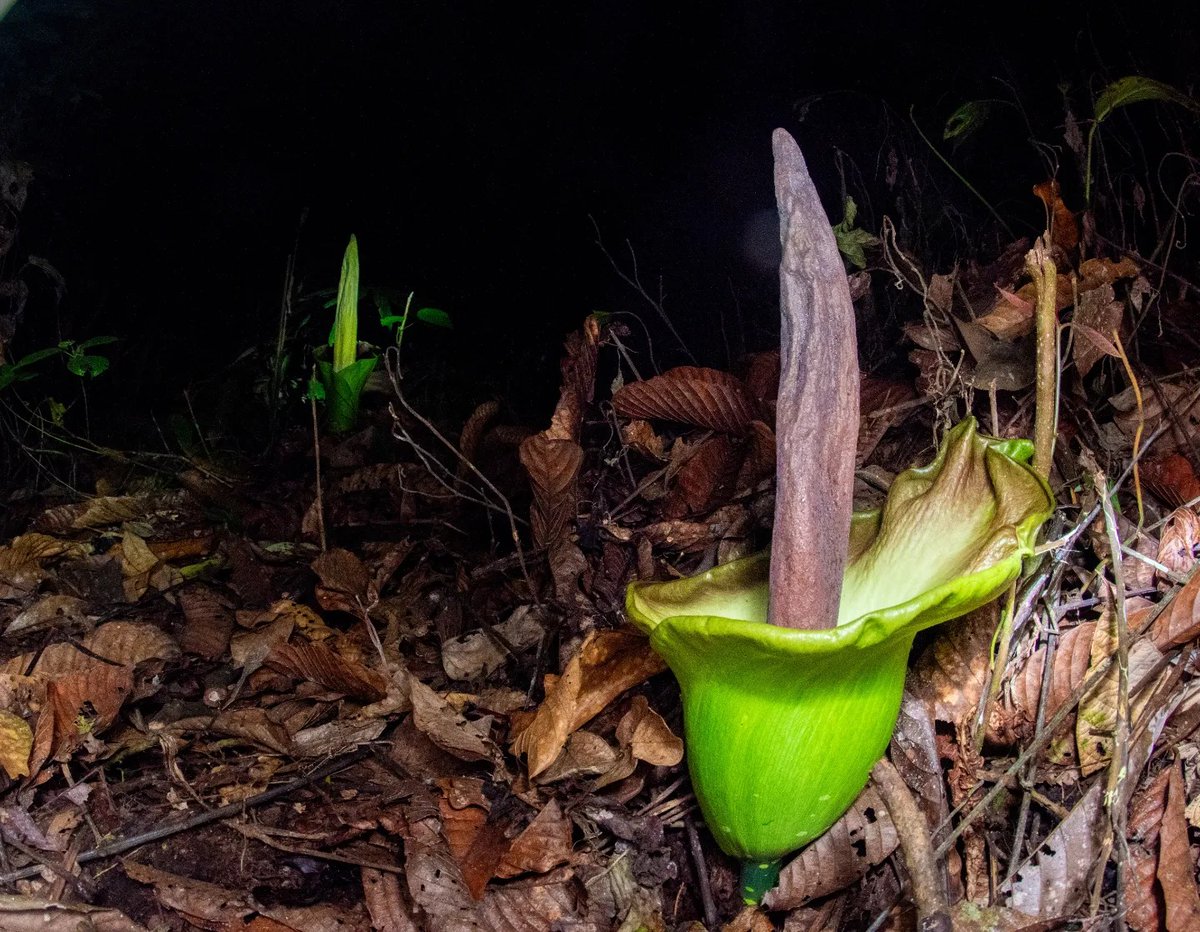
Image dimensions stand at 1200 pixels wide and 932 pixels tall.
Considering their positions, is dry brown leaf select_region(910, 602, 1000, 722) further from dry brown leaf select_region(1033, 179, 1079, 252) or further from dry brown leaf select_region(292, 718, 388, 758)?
dry brown leaf select_region(292, 718, 388, 758)

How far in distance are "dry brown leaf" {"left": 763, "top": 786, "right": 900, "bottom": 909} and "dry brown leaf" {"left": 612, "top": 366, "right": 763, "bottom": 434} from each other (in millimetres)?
690

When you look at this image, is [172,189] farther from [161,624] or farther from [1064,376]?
[1064,376]

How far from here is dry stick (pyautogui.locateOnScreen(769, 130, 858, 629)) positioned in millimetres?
1069

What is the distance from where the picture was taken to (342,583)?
1.91 meters

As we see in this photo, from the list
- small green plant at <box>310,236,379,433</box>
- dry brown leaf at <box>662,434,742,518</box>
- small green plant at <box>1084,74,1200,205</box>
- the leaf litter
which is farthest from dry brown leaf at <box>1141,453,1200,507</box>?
small green plant at <box>310,236,379,433</box>

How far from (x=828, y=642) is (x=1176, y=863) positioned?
21.4 inches

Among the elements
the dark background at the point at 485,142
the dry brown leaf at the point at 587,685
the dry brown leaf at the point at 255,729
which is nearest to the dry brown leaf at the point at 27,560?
the dry brown leaf at the point at 255,729

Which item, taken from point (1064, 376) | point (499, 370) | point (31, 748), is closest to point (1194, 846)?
point (1064, 376)

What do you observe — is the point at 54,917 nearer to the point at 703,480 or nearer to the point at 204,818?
the point at 204,818

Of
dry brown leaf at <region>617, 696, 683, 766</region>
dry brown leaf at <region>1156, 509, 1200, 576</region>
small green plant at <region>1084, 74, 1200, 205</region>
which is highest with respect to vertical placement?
small green plant at <region>1084, 74, 1200, 205</region>

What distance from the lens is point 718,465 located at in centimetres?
169

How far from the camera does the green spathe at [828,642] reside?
102 centimetres

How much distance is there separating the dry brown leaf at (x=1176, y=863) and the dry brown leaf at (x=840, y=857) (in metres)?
0.30

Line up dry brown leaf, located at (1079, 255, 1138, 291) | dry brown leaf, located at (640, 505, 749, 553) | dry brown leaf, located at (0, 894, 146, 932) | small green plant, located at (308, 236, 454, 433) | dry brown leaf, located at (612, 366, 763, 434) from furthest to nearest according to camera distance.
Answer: small green plant, located at (308, 236, 454, 433)
dry brown leaf, located at (612, 366, 763, 434)
dry brown leaf, located at (640, 505, 749, 553)
dry brown leaf, located at (1079, 255, 1138, 291)
dry brown leaf, located at (0, 894, 146, 932)
